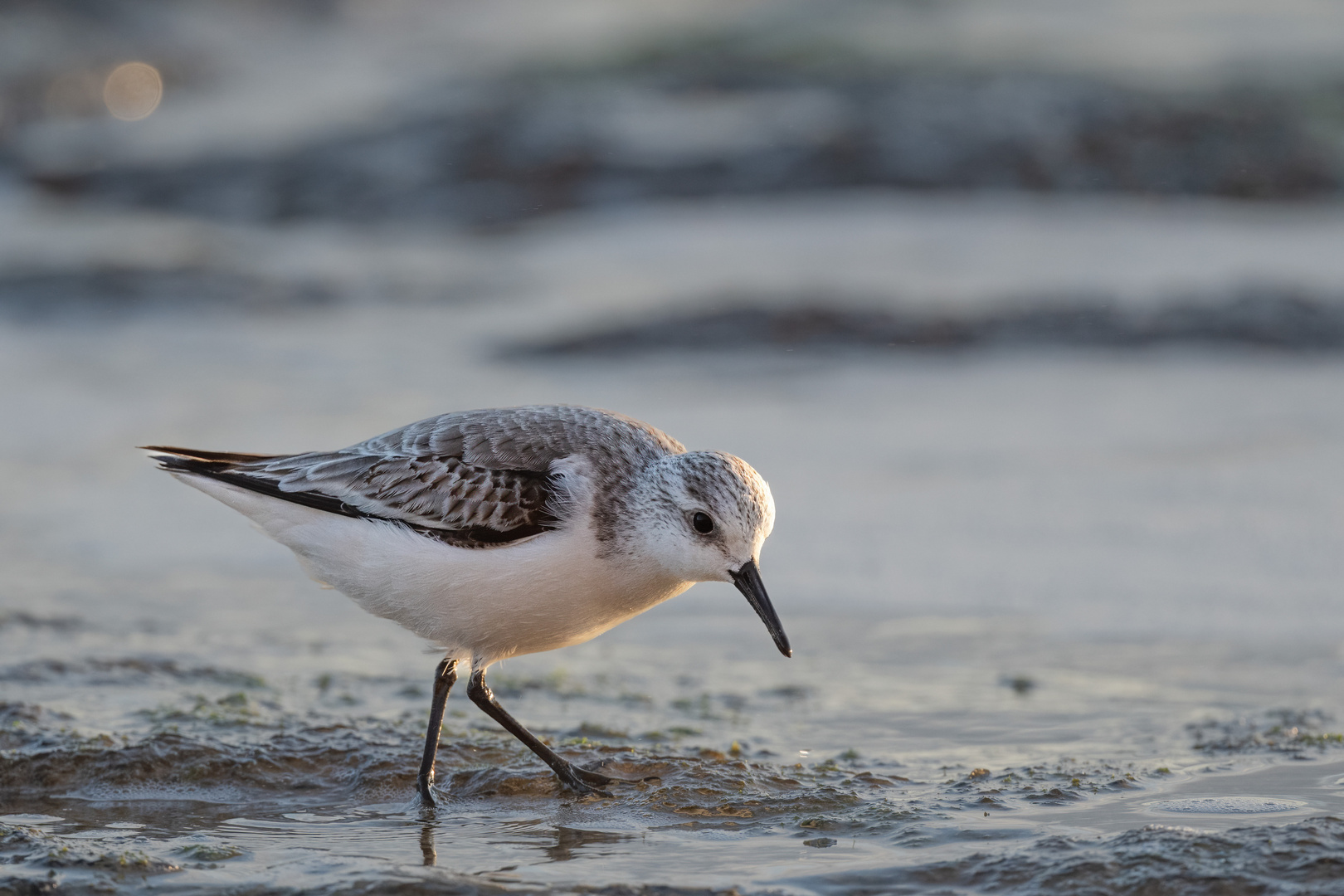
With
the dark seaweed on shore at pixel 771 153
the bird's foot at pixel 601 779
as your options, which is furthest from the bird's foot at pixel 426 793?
the dark seaweed on shore at pixel 771 153

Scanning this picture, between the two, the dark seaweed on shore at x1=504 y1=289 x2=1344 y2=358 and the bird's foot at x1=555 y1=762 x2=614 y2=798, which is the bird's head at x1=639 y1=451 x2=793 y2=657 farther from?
the dark seaweed on shore at x1=504 y1=289 x2=1344 y2=358

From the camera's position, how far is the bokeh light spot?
22859 mm

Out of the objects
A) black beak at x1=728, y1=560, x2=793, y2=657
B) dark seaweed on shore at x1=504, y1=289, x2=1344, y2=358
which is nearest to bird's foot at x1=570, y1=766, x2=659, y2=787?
black beak at x1=728, y1=560, x2=793, y2=657

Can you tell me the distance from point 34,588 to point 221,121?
15.3m

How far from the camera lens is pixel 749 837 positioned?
4.85 m

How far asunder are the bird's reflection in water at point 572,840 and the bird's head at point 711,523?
0.85 m

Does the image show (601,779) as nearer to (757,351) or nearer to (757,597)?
(757,597)

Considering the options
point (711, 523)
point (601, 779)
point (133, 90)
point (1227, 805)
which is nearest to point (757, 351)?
point (601, 779)

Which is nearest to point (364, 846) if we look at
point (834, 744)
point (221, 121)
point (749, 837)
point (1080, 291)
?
point (749, 837)

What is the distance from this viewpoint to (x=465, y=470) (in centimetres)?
539

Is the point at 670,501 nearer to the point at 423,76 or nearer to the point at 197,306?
the point at 197,306

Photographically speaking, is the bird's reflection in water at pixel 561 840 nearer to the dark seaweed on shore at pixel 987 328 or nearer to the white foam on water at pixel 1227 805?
the white foam on water at pixel 1227 805

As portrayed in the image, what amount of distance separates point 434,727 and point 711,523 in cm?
132

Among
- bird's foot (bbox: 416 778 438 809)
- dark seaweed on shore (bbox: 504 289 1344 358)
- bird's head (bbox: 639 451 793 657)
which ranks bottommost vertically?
bird's foot (bbox: 416 778 438 809)
